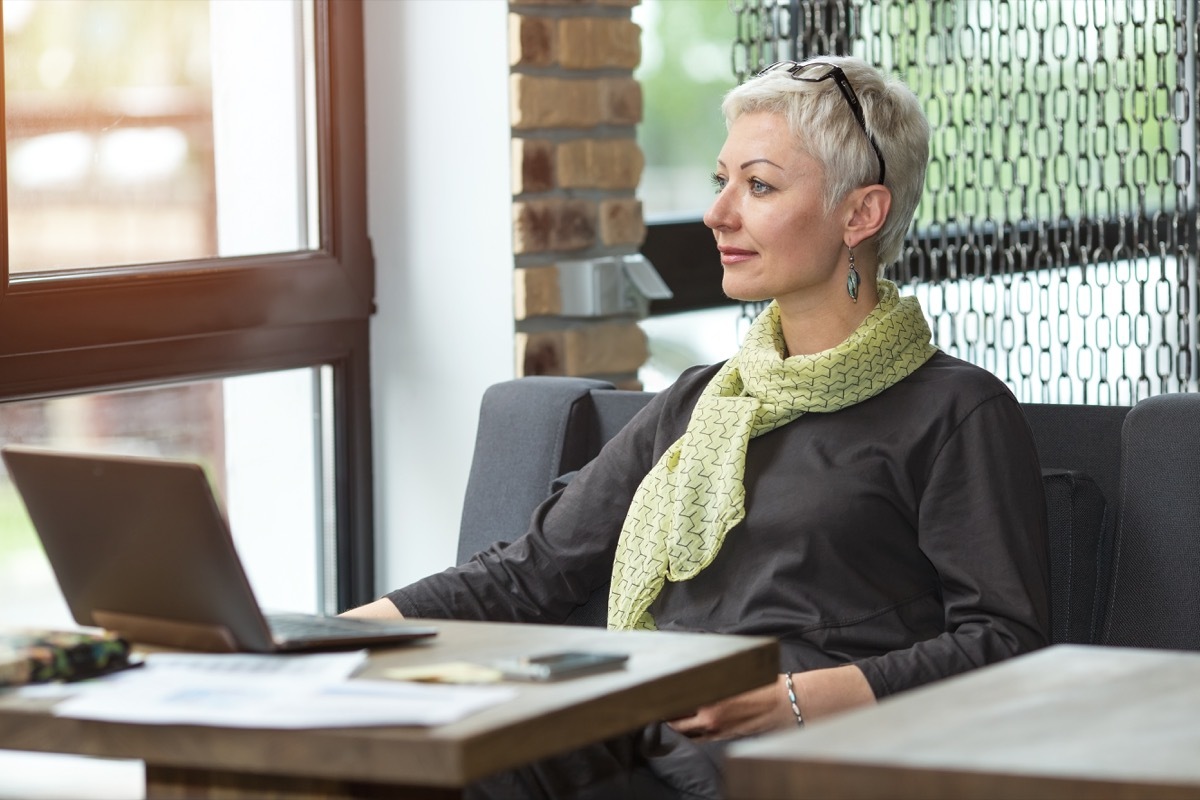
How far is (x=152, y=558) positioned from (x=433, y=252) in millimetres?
1632

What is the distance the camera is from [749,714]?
187 centimetres

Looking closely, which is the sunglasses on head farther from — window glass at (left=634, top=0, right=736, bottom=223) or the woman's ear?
window glass at (left=634, top=0, right=736, bottom=223)

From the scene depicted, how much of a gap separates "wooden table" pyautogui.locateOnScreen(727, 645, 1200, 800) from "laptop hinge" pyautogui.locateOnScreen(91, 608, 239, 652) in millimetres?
539

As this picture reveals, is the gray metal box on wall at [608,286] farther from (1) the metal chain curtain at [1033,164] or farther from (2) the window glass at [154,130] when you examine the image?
(2) the window glass at [154,130]

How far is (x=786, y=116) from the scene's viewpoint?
7.14 feet

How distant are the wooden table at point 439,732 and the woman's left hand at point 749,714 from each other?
339mm

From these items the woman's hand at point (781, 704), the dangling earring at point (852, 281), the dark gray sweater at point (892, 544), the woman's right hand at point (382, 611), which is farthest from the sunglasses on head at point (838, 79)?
the woman's right hand at point (382, 611)

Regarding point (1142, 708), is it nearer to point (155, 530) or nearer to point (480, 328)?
point (155, 530)

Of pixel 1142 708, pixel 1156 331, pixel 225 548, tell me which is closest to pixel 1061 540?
pixel 1142 708

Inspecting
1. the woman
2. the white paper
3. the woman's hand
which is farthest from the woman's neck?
the white paper

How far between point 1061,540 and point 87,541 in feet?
3.79

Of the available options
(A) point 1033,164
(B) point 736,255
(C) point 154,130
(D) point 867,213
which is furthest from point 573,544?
(A) point 1033,164

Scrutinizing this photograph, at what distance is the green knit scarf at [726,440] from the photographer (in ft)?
6.81

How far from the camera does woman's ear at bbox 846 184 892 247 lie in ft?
7.23
